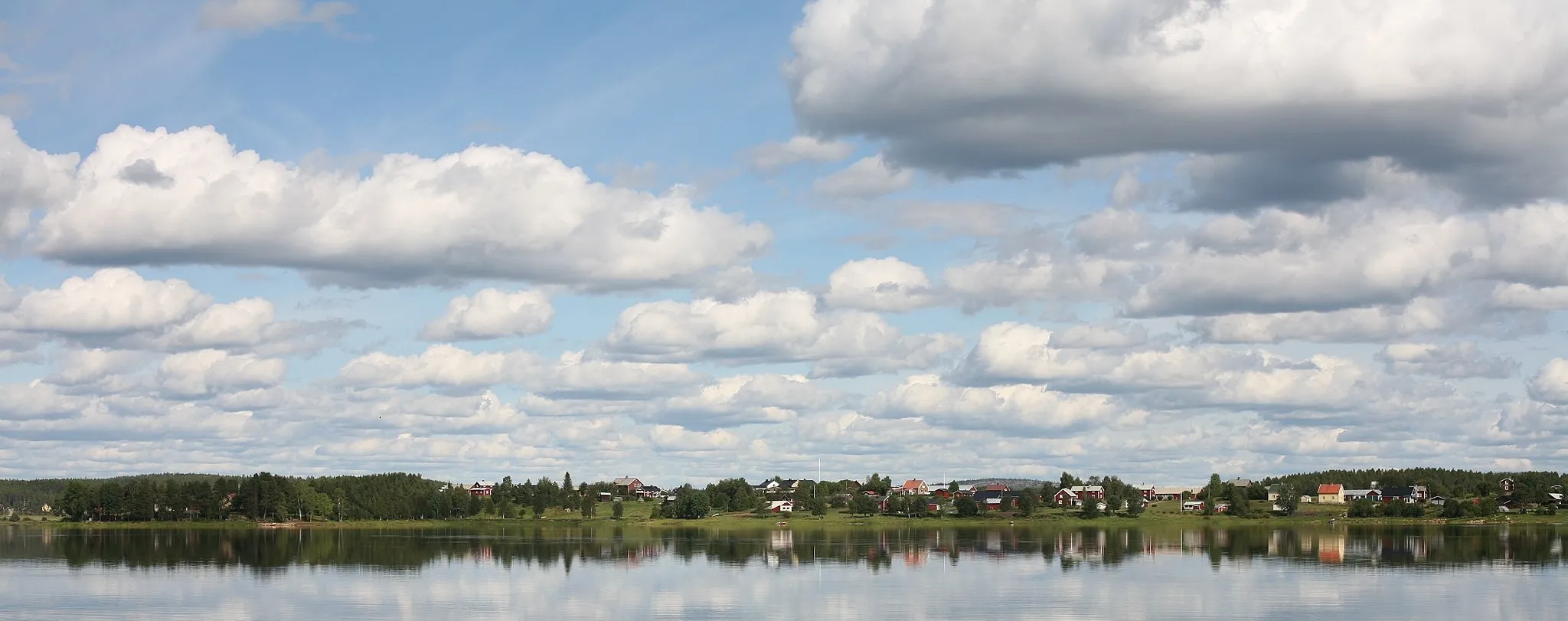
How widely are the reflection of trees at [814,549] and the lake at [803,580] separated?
650 mm

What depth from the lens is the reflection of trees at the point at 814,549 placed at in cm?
13138

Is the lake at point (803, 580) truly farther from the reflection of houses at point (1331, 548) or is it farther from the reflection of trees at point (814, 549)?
the reflection of trees at point (814, 549)

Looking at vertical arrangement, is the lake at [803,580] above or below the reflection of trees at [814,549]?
above

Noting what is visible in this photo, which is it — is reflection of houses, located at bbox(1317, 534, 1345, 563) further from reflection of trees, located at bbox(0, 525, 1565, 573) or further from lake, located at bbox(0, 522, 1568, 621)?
lake, located at bbox(0, 522, 1568, 621)

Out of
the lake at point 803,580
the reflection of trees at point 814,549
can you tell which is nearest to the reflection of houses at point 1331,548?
the reflection of trees at point 814,549

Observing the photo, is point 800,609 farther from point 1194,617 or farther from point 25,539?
point 25,539

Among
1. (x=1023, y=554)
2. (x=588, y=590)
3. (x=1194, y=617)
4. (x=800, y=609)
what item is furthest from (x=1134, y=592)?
(x=1023, y=554)

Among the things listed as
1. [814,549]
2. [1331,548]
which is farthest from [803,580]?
[1331,548]

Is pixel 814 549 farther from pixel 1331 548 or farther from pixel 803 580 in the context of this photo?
pixel 1331 548

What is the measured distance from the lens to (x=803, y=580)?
4215 inches

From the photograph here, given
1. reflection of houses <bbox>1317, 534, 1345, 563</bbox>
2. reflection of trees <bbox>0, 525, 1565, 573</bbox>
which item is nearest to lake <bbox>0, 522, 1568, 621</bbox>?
reflection of houses <bbox>1317, 534, 1345, 563</bbox>

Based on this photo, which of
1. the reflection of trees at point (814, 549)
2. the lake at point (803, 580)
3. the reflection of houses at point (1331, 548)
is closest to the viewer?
the lake at point (803, 580)

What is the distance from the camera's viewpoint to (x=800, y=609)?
280 ft

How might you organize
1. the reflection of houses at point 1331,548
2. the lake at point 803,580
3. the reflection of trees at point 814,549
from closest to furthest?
the lake at point 803,580
the reflection of houses at point 1331,548
the reflection of trees at point 814,549
